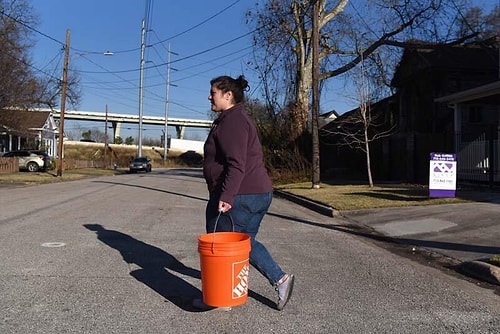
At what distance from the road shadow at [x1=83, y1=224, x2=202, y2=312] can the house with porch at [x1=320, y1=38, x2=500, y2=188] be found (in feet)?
49.3

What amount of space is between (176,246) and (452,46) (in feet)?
80.0

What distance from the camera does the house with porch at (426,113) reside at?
22.1m

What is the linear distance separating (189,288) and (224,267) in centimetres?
148

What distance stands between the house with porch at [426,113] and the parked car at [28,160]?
20.9 metres

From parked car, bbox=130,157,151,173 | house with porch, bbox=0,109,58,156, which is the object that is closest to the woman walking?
house with porch, bbox=0,109,58,156

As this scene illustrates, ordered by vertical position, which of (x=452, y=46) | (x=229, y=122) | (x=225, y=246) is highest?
(x=452, y=46)

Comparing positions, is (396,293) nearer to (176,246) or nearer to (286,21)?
(176,246)

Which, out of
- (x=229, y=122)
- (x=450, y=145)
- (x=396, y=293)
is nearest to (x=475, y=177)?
(x=450, y=145)

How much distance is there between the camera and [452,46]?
27562 mm

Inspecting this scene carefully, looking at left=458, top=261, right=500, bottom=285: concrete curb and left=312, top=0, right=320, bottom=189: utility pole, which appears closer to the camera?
left=458, top=261, right=500, bottom=285: concrete curb

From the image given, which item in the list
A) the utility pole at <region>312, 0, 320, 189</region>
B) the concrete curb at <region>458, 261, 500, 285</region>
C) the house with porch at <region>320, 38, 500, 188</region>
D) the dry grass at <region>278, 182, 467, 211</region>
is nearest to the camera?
the concrete curb at <region>458, 261, 500, 285</region>

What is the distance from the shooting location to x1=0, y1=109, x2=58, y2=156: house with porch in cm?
3579

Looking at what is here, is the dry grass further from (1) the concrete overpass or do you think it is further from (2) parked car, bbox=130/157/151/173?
(1) the concrete overpass

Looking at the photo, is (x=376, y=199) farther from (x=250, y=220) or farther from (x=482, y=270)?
(x=250, y=220)
